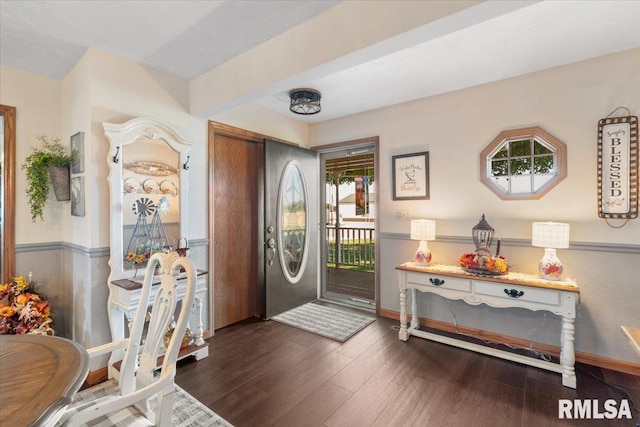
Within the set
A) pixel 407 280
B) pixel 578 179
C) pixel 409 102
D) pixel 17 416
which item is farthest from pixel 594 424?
pixel 409 102

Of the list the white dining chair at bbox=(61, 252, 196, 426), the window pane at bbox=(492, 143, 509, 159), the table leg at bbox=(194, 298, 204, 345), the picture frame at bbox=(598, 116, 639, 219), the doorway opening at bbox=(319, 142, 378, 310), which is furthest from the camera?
the doorway opening at bbox=(319, 142, 378, 310)

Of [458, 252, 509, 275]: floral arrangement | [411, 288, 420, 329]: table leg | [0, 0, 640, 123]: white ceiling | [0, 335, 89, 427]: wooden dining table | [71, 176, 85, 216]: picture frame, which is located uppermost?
[0, 0, 640, 123]: white ceiling

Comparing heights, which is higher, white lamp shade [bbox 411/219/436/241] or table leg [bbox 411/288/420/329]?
white lamp shade [bbox 411/219/436/241]

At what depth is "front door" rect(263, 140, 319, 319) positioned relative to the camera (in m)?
3.44

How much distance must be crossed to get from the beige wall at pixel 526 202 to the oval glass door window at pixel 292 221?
1.05m

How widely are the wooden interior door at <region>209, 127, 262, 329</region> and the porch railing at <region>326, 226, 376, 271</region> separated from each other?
1.37m

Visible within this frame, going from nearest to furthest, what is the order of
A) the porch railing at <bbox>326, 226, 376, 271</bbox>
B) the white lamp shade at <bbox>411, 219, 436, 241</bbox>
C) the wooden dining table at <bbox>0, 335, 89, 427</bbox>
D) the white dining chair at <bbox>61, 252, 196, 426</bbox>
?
the wooden dining table at <bbox>0, 335, 89, 427</bbox>
the white dining chair at <bbox>61, 252, 196, 426</bbox>
the white lamp shade at <bbox>411, 219, 436, 241</bbox>
the porch railing at <bbox>326, 226, 376, 271</bbox>

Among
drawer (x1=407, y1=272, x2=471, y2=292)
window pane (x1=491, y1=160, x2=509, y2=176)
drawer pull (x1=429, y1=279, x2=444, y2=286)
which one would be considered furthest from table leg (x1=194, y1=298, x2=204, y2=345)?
window pane (x1=491, y1=160, x2=509, y2=176)

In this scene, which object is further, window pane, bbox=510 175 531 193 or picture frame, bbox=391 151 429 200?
picture frame, bbox=391 151 429 200

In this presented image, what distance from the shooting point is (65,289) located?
260cm

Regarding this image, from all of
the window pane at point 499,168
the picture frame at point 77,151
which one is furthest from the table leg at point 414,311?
the picture frame at point 77,151

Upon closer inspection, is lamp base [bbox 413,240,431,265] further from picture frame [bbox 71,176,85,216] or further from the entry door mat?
picture frame [bbox 71,176,85,216]

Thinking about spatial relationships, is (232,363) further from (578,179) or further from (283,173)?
(578,179)

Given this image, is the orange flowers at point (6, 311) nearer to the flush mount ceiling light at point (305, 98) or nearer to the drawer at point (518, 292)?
the flush mount ceiling light at point (305, 98)
